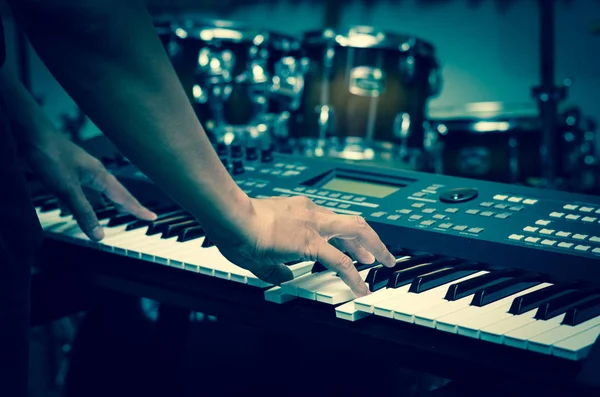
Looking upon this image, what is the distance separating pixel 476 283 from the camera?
1.00m

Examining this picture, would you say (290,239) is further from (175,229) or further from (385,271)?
(175,229)

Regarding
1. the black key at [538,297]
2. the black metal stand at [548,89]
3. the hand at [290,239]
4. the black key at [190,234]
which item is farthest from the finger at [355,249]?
the black metal stand at [548,89]

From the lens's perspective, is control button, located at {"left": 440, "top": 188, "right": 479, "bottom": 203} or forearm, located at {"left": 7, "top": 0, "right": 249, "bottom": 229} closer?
forearm, located at {"left": 7, "top": 0, "right": 249, "bottom": 229}

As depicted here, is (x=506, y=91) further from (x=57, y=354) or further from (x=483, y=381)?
(x=483, y=381)

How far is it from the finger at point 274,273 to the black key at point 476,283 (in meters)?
0.22

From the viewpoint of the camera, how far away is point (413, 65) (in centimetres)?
359

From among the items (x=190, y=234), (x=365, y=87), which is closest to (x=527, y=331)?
(x=190, y=234)

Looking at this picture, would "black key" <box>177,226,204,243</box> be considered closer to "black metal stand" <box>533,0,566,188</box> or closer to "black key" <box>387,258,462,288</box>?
"black key" <box>387,258,462,288</box>

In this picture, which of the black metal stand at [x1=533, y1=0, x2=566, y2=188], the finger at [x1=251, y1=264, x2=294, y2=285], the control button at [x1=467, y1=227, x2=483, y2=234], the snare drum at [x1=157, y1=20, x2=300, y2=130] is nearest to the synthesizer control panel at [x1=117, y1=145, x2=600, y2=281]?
the control button at [x1=467, y1=227, x2=483, y2=234]

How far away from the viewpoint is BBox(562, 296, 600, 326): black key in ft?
2.80

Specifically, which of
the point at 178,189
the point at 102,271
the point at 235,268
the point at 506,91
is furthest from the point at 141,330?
the point at 506,91

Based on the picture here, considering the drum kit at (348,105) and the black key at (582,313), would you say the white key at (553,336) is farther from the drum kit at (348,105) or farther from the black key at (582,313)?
the drum kit at (348,105)

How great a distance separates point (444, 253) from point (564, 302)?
0.23 metres

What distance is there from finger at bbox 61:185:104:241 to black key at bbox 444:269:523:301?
65 cm
